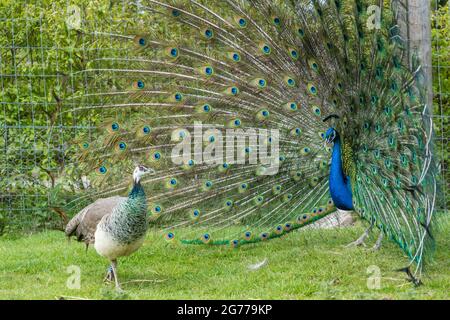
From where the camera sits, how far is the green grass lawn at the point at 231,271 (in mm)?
4535

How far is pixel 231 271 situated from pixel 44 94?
296 centimetres

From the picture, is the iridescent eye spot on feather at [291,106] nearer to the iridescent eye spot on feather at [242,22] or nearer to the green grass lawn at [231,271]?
the iridescent eye spot on feather at [242,22]

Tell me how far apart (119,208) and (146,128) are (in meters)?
0.97

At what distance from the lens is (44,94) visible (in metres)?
7.02

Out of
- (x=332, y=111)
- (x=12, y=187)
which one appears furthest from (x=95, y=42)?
(x=332, y=111)

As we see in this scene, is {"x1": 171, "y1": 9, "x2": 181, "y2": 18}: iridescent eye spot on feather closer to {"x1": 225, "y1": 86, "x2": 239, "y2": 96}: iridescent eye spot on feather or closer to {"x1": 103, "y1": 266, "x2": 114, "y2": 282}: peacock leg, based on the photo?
{"x1": 225, "y1": 86, "x2": 239, "y2": 96}: iridescent eye spot on feather

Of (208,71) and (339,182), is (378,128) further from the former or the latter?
(208,71)

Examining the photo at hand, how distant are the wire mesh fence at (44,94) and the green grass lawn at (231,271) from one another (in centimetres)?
58

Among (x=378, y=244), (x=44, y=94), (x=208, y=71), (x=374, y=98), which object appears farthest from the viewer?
(x=44, y=94)

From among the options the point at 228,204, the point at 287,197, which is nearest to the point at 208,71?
the point at 228,204

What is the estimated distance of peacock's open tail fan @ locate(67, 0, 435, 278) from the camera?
5.32 meters

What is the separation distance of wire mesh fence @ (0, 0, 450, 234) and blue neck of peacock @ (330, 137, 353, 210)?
205 cm

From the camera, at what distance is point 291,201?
5.46 m

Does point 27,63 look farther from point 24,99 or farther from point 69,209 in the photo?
point 69,209
